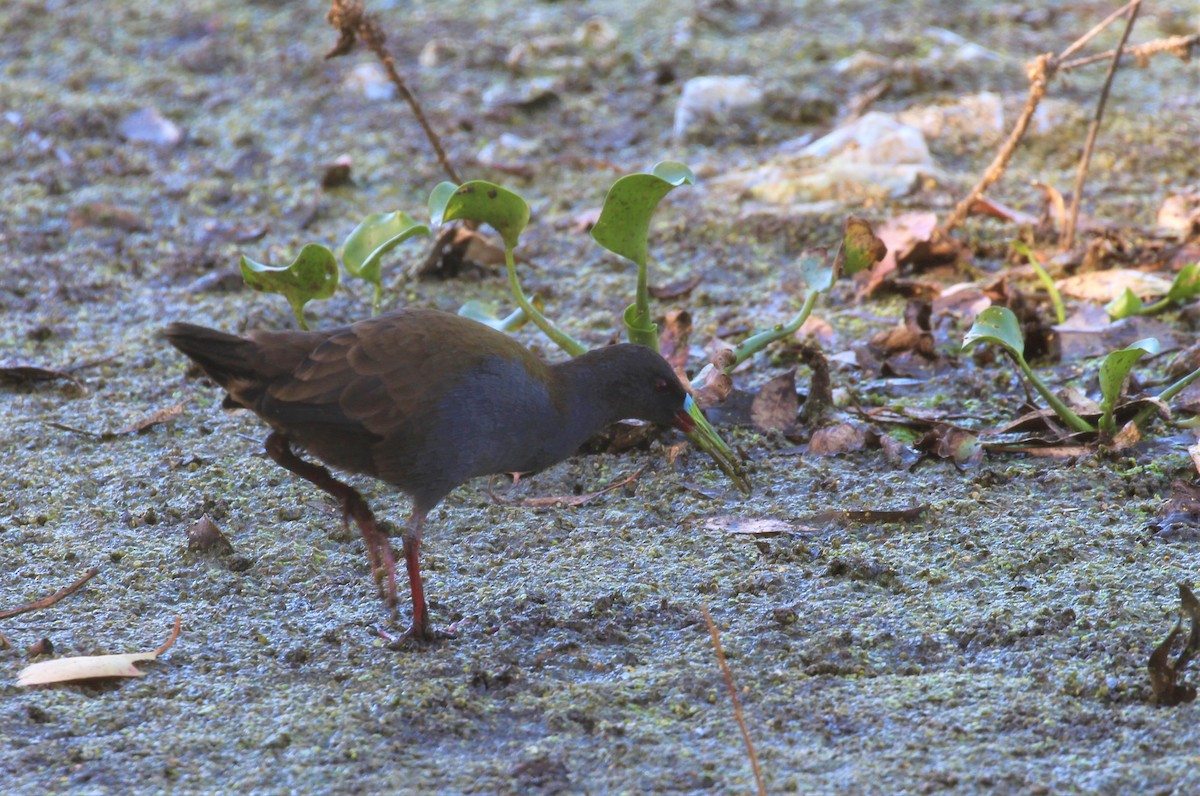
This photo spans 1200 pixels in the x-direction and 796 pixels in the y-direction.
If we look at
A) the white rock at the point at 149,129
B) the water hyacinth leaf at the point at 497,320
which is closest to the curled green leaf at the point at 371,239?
the water hyacinth leaf at the point at 497,320

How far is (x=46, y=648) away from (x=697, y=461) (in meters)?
2.11

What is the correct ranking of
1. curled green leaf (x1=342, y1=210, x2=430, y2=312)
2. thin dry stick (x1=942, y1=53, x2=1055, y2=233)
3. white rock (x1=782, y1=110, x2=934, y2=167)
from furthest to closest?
white rock (x1=782, y1=110, x2=934, y2=167)
thin dry stick (x1=942, y1=53, x2=1055, y2=233)
curled green leaf (x1=342, y1=210, x2=430, y2=312)

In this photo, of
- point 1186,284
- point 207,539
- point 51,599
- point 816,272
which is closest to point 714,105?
point 816,272

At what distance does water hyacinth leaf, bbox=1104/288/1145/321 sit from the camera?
4.99 metres

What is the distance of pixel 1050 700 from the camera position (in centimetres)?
296

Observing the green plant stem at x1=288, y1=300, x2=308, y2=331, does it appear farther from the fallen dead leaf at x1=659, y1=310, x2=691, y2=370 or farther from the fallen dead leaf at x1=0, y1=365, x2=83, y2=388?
the fallen dead leaf at x1=659, y1=310, x2=691, y2=370

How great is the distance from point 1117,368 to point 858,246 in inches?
38.1

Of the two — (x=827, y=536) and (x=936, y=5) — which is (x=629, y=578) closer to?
(x=827, y=536)

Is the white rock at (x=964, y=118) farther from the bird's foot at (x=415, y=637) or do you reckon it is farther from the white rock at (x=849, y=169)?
the bird's foot at (x=415, y=637)

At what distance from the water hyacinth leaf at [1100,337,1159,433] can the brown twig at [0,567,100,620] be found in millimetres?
3011

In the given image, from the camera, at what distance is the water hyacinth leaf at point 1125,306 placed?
499cm

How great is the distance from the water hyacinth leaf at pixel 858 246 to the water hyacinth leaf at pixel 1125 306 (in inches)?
42.7

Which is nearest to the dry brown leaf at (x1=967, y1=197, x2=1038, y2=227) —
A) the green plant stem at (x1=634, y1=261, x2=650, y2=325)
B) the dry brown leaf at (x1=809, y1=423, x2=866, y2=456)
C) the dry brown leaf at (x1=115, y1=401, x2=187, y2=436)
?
the dry brown leaf at (x1=809, y1=423, x2=866, y2=456)

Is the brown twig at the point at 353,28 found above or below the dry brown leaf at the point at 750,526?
above
